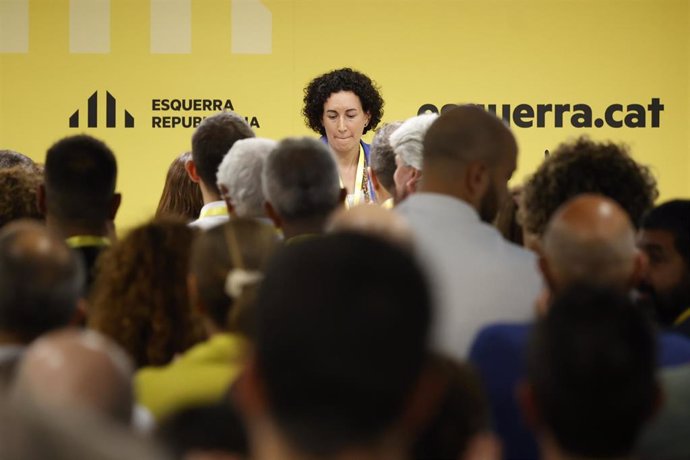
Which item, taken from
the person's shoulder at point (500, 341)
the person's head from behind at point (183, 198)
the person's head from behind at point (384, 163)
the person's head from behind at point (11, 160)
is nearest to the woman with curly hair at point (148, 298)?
the person's shoulder at point (500, 341)

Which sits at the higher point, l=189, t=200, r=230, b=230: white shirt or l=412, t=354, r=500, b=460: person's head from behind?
l=189, t=200, r=230, b=230: white shirt

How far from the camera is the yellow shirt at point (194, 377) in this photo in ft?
5.61

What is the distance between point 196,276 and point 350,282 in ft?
3.95

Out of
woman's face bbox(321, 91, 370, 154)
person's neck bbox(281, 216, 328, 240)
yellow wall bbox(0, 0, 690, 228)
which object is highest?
yellow wall bbox(0, 0, 690, 228)

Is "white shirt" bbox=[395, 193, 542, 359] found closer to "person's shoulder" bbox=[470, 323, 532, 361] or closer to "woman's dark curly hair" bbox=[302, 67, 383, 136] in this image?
"person's shoulder" bbox=[470, 323, 532, 361]

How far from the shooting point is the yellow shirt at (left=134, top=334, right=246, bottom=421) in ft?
→ 5.61

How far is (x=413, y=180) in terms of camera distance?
3.44m

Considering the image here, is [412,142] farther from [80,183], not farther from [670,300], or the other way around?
[670,300]

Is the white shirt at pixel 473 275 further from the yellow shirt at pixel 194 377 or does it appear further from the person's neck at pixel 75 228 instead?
the person's neck at pixel 75 228

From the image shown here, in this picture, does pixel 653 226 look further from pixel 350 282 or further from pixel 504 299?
pixel 350 282

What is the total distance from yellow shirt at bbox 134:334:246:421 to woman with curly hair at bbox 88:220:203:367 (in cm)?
31

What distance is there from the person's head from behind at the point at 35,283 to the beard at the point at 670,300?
1.16 m

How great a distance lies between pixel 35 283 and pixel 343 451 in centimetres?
110

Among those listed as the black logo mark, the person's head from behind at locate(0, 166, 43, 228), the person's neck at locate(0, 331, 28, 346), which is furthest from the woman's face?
the person's neck at locate(0, 331, 28, 346)
